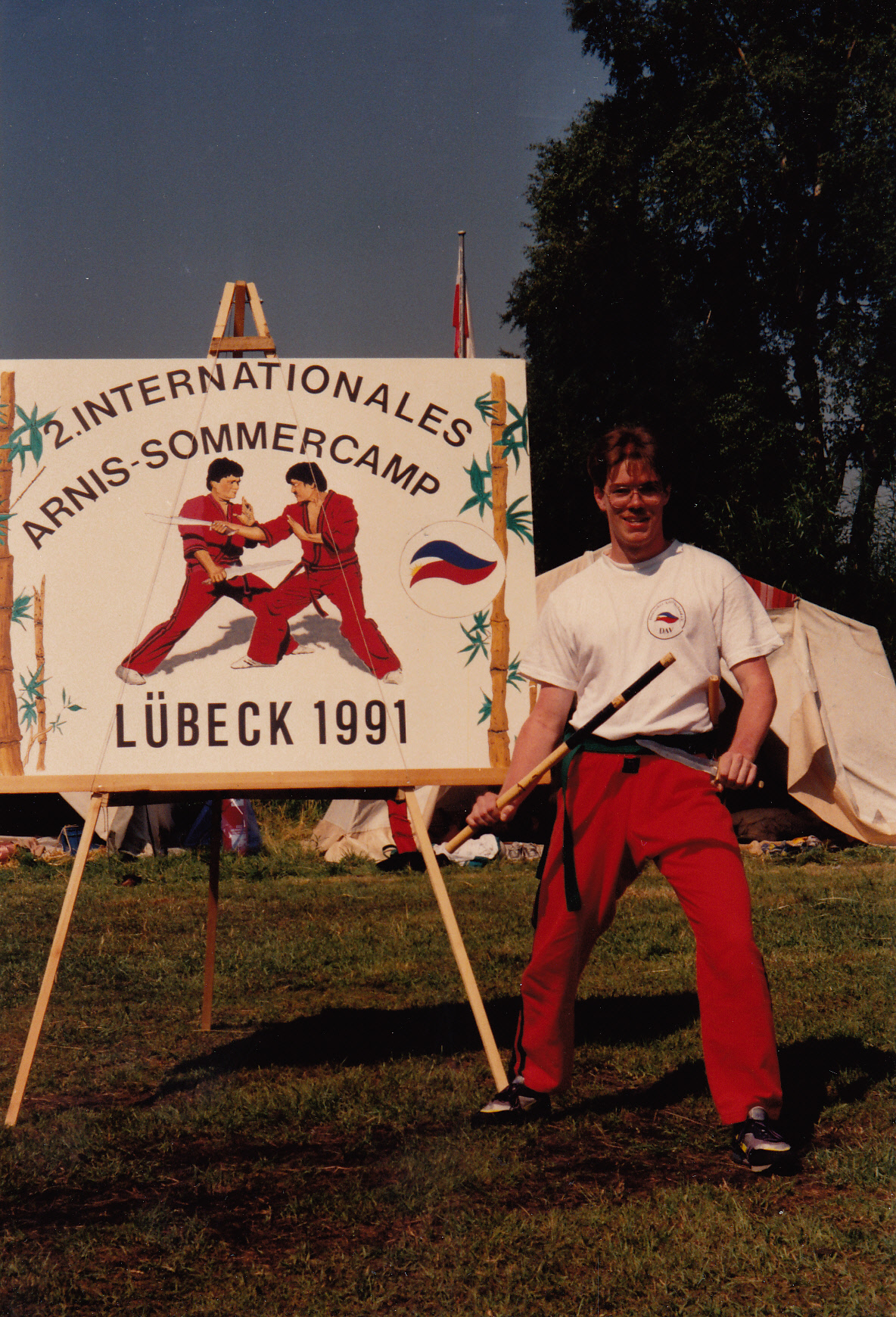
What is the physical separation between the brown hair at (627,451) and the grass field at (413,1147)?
78.2 inches

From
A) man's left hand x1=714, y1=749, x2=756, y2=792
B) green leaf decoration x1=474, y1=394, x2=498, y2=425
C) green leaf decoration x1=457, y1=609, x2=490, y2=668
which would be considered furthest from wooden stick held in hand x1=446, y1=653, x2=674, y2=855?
green leaf decoration x1=474, y1=394, x2=498, y2=425

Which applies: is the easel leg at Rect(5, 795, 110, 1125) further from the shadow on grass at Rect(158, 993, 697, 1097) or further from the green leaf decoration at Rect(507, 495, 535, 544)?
the green leaf decoration at Rect(507, 495, 535, 544)

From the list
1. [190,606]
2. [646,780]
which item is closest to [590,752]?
[646,780]

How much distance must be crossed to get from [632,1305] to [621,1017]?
2.36m

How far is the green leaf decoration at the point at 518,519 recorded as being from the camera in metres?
4.51

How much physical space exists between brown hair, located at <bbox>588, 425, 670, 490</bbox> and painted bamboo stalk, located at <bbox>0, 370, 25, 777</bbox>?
2079 mm

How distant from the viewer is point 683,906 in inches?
139

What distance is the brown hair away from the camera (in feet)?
12.2

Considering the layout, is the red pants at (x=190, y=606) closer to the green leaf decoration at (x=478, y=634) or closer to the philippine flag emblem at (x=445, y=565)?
the philippine flag emblem at (x=445, y=565)

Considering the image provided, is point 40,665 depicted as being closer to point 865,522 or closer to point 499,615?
point 499,615

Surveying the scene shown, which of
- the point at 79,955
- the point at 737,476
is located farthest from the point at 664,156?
the point at 79,955

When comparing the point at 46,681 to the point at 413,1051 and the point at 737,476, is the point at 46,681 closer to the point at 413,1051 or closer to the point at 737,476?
the point at 413,1051

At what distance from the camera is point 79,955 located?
6.62 metres

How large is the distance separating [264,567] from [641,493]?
1.45 m
